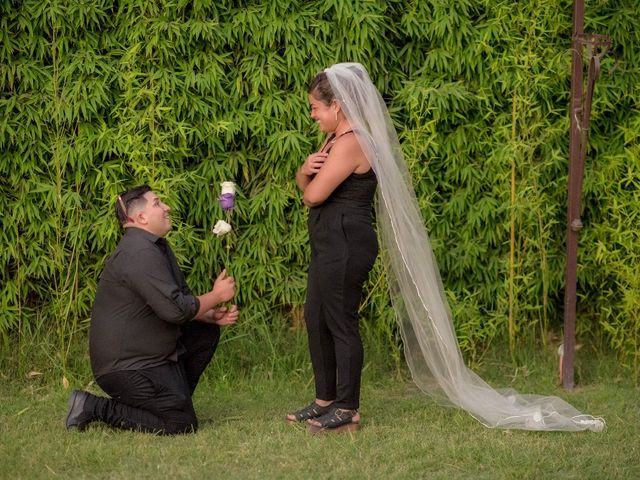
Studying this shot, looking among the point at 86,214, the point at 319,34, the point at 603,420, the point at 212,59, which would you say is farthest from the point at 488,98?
the point at 86,214

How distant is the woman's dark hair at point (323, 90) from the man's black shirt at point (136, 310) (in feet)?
3.52

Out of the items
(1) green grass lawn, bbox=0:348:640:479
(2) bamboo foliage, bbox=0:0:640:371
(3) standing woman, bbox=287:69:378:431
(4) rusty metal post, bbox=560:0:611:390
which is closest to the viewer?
(1) green grass lawn, bbox=0:348:640:479

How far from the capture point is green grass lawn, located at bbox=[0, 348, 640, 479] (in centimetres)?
491

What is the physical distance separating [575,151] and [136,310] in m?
2.72

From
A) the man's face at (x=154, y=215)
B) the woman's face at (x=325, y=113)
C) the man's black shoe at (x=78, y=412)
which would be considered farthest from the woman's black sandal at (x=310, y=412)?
the woman's face at (x=325, y=113)

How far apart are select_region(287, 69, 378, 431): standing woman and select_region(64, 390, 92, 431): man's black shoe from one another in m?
1.14

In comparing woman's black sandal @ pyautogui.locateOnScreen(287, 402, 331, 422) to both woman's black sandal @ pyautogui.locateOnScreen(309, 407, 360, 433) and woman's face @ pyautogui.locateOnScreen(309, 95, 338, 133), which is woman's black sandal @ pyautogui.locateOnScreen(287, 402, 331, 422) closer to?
woman's black sandal @ pyautogui.locateOnScreen(309, 407, 360, 433)

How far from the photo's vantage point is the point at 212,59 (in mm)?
6539

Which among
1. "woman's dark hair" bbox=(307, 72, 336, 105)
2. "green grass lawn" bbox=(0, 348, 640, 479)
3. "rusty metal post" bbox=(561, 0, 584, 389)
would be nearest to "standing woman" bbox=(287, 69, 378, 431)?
"woman's dark hair" bbox=(307, 72, 336, 105)

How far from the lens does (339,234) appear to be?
210 inches

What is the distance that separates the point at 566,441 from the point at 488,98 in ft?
7.51

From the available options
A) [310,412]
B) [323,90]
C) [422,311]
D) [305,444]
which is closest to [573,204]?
[422,311]

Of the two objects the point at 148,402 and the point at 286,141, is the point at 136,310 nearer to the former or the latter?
the point at 148,402

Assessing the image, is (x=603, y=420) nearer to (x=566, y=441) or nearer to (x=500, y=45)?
(x=566, y=441)
